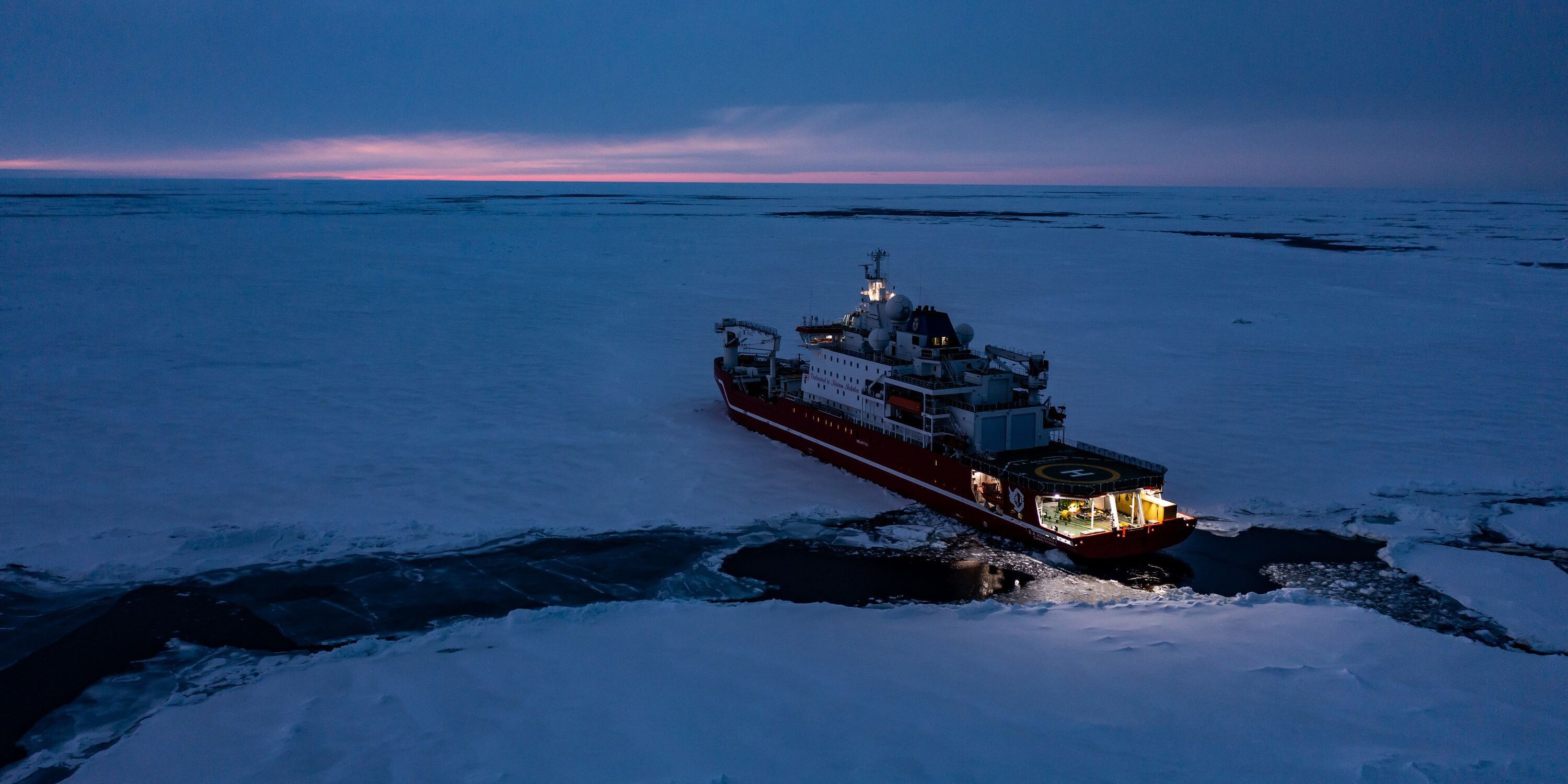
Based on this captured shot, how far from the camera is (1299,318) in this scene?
45.7 meters

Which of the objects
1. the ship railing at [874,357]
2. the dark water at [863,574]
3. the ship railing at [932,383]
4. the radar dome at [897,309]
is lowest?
the dark water at [863,574]

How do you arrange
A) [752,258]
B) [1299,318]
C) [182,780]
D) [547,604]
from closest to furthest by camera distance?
[182,780], [547,604], [1299,318], [752,258]

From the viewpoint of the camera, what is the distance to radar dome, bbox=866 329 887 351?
26.9 m

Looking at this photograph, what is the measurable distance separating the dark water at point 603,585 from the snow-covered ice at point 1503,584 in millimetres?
400

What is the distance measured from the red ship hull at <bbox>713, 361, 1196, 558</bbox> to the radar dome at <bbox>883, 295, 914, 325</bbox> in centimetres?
346

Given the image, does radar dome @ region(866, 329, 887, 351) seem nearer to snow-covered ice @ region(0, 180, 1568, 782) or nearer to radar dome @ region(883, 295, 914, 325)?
radar dome @ region(883, 295, 914, 325)

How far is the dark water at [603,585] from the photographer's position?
1560 centimetres

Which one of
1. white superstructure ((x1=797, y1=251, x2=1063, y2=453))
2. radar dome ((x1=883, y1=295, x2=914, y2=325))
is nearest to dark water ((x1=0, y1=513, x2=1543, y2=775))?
white superstructure ((x1=797, y1=251, x2=1063, y2=453))

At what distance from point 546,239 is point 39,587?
242ft

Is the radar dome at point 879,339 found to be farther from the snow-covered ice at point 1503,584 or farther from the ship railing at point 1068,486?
the snow-covered ice at point 1503,584

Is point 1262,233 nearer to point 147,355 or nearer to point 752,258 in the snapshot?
point 752,258

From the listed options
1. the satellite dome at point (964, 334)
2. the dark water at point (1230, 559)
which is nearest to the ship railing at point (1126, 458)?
the dark water at point (1230, 559)

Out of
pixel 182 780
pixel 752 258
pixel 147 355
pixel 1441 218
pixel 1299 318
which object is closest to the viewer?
pixel 182 780

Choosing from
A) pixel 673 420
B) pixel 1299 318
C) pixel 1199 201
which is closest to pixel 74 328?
pixel 673 420
